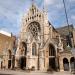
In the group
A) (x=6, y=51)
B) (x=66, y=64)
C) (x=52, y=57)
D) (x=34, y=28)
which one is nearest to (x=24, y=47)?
(x=34, y=28)

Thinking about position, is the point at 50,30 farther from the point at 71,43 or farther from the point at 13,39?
the point at 13,39

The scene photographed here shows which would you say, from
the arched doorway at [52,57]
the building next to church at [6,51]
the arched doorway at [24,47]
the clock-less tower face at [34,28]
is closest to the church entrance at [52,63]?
the arched doorway at [52,57]

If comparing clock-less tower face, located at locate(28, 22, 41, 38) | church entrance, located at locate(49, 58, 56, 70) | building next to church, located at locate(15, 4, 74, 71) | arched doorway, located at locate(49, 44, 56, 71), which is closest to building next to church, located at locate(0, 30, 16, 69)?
building next to church, located at locate(15, 4, 74, 71)

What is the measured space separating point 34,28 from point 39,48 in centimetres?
961

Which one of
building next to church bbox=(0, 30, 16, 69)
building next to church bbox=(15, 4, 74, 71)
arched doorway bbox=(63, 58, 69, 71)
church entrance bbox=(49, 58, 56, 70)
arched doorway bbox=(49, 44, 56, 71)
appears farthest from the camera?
building next to church bbox=(0, 30, 16, 69)

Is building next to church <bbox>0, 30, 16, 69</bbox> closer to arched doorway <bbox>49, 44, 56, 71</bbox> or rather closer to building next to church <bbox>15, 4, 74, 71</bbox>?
building next to church <bbox>15, 4, 74, 71</bbox>

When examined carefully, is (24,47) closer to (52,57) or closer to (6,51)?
(6,51)

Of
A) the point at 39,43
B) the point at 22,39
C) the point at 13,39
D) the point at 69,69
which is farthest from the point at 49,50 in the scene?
the point at 13,39

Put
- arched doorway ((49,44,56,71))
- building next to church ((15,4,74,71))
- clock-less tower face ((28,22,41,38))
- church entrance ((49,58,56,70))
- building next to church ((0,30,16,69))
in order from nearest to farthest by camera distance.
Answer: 1. building next to church ((15,4,74,71))
2. church entrance ((49,58,56,70))
3. arched doorway ((49,44,56,71))
4. clock-less tower face ((28,22,41,38))
5. building next to church ((0,30,16,69))

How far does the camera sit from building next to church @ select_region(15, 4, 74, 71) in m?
44.6

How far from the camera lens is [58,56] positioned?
44281mm

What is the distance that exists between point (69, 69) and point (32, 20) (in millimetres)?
22145

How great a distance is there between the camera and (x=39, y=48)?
48312 mm

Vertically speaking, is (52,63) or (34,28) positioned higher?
(34,28)
